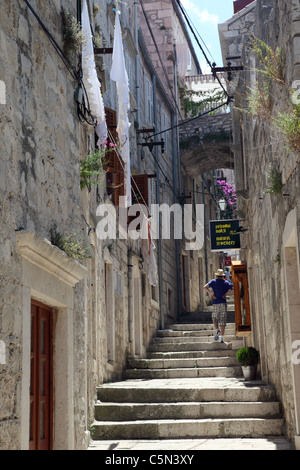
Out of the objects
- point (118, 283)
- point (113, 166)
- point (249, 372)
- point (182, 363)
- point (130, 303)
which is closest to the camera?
point (113, 166)

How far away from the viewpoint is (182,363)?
12.1 metres

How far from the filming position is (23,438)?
4520 mm

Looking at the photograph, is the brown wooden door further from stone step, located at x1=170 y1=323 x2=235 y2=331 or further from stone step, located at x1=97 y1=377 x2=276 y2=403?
stone step, located at x1=170 y1=323 x2=235 y2=331

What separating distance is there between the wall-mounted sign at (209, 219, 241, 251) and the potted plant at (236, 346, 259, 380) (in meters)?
5.43

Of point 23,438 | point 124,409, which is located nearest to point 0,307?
point 23,438

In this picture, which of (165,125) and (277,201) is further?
(165,125)

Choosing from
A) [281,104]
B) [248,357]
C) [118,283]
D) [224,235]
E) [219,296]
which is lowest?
[248,357]

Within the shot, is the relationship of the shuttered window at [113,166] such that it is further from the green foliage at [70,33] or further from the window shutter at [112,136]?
the green foliage at [70,33]

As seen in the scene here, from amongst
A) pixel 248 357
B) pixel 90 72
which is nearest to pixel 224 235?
pixel 248 357

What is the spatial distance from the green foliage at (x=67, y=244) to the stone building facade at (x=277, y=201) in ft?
6.44

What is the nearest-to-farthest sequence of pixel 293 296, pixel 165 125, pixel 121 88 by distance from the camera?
pixel 293 296 < pixel 121 88 < pixel 165 125

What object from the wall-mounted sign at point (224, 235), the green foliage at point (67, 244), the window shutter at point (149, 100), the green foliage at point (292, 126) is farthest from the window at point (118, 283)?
the green foliage at point (292, 126)

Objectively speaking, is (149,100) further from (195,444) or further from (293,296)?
(293,296)

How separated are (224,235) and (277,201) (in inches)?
332
